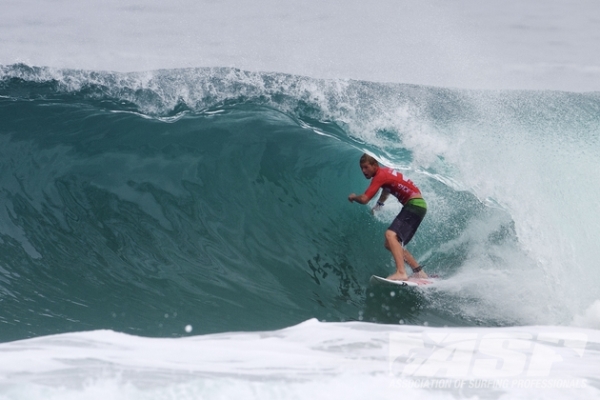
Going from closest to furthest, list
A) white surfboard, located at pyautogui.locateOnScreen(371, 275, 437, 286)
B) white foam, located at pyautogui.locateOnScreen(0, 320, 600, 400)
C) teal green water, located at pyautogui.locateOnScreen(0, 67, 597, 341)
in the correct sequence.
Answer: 1. white foam, located at pyautogui.locateOnScreen(0, 320, 600, 400)
2. teal green water, located at pyautogui.locateOnScreen(0, 67, 597, 341)
3. white surfboard, located at pyautogui.locateOnScreen(371, 275, 437, 286)

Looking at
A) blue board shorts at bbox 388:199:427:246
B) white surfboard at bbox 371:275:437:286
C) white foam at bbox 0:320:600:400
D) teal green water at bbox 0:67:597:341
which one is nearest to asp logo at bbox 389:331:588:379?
white foam at bbox 0:320:600:400

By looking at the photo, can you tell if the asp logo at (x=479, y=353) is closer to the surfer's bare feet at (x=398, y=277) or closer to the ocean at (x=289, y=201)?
the ocean at (x=289, y=201)

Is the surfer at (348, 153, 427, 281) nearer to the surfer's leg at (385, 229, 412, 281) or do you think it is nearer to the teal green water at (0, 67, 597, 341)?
the surfer's leg at (385, 229, 412, 281)

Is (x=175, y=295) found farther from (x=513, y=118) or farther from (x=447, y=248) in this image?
(x=513, y=118)

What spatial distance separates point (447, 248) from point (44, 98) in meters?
5.68

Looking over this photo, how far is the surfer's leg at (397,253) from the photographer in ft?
19.4

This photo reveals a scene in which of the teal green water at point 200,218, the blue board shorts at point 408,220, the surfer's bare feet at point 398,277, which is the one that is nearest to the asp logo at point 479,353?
the teal green water at point 200,218

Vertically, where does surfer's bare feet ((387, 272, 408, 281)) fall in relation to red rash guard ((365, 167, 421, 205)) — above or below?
below

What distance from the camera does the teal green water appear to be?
5.46 metres

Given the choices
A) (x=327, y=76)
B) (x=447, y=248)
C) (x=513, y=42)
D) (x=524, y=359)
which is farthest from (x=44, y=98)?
(x=513, y=42)

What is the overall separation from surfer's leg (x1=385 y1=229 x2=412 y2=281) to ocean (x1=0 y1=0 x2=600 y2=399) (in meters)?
0.19

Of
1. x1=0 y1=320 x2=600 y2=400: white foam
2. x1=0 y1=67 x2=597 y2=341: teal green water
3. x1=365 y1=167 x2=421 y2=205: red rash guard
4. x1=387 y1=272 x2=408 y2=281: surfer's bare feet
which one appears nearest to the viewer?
x1=0 y1=320 x2=600 y2=400: white foam

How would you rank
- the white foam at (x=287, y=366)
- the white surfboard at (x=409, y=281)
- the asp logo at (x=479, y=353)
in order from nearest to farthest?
the white foam at (x=287, y=366) → the asp logo at (x=479, y=353) → the white surfboard at (x=409, y=281)

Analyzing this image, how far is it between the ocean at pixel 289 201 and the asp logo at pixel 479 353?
24 millimetres
